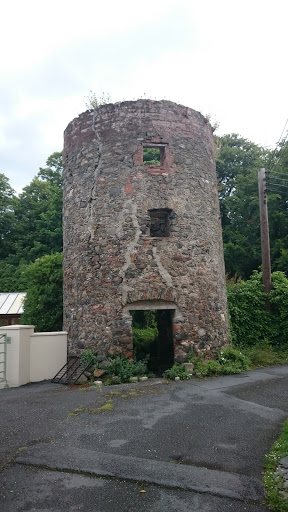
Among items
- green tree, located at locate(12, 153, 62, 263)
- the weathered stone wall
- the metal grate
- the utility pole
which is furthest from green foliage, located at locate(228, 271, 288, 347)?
green tree, located at locate(12, 153, 62, 263)

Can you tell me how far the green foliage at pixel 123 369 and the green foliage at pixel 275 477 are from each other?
13.6 feet

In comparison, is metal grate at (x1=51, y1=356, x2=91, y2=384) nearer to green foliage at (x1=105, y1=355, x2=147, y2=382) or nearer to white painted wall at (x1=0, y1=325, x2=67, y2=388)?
white painted wall at (x1=0, y1=325, x2=67, y2=388)

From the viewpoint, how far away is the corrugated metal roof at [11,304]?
14.9 meters

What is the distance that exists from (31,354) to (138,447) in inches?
222

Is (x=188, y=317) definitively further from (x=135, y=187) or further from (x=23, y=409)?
(x=23, y=409)

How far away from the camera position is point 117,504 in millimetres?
3328

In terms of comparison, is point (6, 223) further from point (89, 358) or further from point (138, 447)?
point (138, 447)

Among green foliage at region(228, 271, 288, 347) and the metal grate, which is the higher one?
green foliage at region(228, 271, 288, 347)

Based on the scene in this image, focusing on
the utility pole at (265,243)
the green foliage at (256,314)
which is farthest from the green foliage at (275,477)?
the utility pole at (265,243)

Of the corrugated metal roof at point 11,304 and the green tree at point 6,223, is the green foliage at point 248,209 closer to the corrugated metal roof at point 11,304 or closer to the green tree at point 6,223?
the corrugated metal roof at point 11,304

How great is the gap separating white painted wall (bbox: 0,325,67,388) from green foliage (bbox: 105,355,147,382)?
176 centimetres

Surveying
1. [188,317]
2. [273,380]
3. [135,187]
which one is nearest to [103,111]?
[135,187]

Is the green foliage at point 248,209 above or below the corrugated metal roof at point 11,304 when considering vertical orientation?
above

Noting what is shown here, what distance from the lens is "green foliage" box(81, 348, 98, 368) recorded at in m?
9.02
